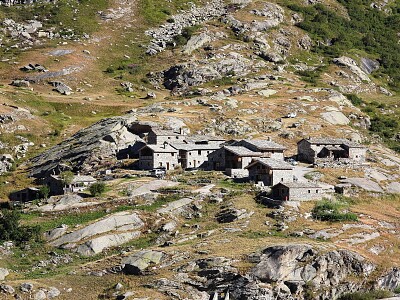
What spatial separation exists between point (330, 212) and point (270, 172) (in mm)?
13788

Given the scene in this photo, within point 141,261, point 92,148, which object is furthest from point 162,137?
point 141,261

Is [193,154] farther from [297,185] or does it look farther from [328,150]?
[297,185]

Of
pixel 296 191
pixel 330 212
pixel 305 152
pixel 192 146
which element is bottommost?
pixel 305 152

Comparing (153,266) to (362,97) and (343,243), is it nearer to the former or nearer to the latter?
(343,243)

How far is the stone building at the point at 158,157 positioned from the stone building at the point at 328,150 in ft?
78.5

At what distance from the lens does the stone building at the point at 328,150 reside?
12275 cm

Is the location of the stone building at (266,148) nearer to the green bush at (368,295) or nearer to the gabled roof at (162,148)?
the gabled roof at (162,148)

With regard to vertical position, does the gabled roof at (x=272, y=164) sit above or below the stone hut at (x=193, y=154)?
above

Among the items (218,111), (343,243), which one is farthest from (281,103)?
(343,243)

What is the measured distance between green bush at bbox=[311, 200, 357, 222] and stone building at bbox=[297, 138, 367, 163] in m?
27.3

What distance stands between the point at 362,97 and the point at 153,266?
12046cm

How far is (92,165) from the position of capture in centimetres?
11544

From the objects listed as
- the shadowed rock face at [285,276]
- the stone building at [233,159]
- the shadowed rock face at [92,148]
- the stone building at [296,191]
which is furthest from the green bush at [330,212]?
the shadowed rock face at [92,148]

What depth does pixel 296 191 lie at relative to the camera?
94438 millimetres
